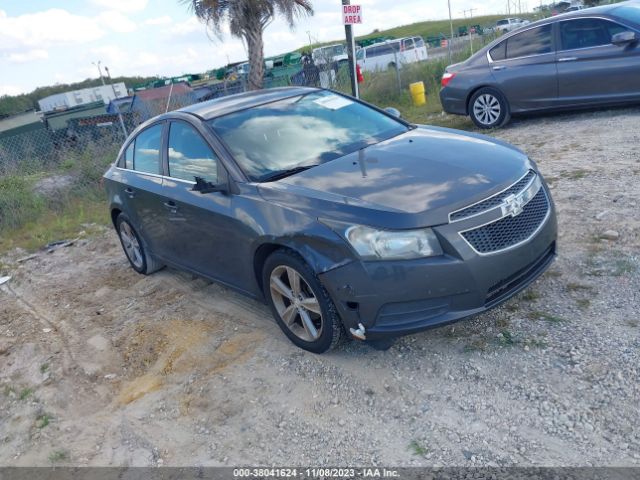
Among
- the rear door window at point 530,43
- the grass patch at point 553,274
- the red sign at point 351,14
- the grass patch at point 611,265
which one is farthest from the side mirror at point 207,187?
the red sign at point 351,14

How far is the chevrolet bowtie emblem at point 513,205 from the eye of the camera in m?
3.32

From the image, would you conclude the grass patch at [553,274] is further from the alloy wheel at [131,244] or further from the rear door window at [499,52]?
the rear door window at [499,52]

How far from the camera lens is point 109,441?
3381 millimetres

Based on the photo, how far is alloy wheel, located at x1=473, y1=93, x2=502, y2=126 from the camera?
932 cm

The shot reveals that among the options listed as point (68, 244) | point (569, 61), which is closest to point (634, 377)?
point (569, 61)

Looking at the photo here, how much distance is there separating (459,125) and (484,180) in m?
7.44

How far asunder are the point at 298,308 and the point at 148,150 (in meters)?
2.42

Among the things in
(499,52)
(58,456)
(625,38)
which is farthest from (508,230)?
(499,52)

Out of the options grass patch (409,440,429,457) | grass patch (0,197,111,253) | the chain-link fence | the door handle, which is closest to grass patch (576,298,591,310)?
grass patch (409,440,429,457)

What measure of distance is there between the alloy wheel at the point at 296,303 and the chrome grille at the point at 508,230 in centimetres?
102

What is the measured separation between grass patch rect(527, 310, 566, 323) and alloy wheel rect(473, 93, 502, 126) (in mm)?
6339

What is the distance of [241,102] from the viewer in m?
4.69

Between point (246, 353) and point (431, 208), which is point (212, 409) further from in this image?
point (431, 208)

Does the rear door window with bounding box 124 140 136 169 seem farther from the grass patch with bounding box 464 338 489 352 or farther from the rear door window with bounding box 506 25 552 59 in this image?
the rear door window with bounding box 506 25 552 59
